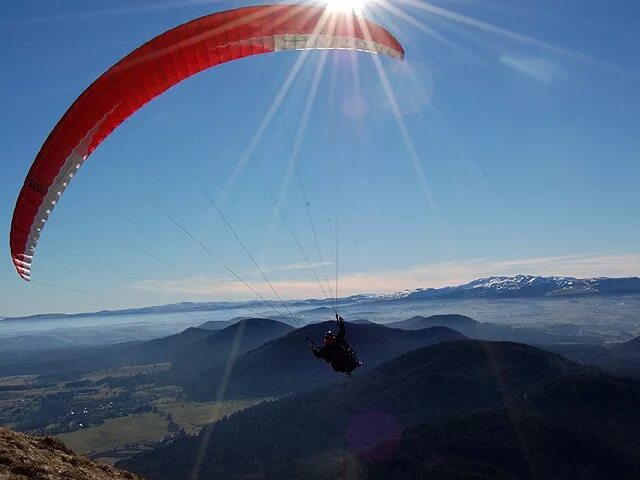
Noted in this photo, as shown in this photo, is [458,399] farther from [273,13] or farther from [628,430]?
[273,13]

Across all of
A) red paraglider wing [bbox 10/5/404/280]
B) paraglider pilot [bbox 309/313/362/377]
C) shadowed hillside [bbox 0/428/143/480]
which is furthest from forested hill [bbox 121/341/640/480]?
red paraglider wing [bbox 10/5/404/280]

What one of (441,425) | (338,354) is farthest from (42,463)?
(441,425)

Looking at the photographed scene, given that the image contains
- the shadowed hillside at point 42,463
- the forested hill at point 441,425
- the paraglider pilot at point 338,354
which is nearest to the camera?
the shadowed hillside at point 42,463

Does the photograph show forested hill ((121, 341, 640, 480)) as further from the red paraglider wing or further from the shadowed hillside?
the red paraglider wing

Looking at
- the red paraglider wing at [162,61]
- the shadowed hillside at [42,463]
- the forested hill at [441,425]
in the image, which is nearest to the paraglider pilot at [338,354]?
the shadowed hillside at [42,463]

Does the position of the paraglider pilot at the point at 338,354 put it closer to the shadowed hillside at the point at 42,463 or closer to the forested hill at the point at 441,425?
the shadowed hillside at the point at 42,463

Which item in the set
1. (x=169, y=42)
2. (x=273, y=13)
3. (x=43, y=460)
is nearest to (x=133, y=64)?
(x=169, y=42)
